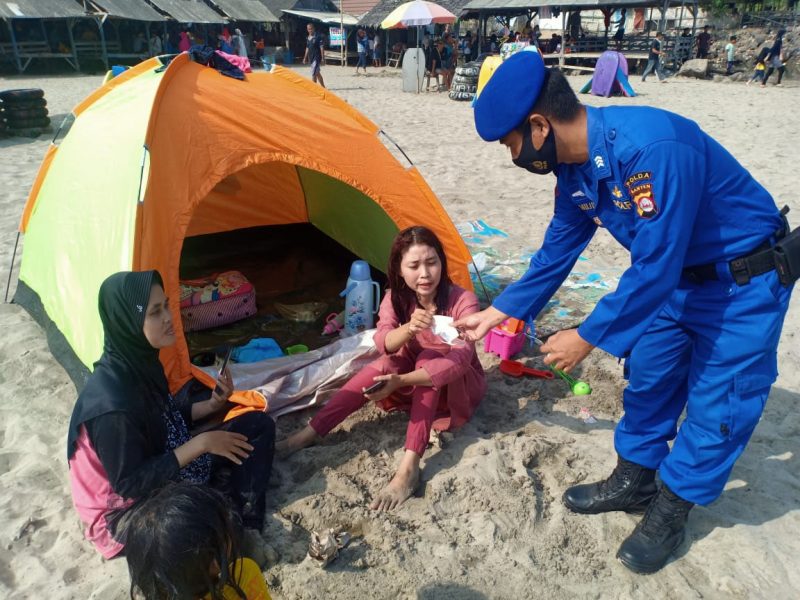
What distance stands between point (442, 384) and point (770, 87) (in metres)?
16.8

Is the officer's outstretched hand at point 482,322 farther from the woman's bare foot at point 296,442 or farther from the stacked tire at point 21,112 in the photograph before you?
the stacked tire at point 21,112

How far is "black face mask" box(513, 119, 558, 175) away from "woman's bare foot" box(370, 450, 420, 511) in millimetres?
1225

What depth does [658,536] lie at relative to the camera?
201 centimetres

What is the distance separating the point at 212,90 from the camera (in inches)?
117

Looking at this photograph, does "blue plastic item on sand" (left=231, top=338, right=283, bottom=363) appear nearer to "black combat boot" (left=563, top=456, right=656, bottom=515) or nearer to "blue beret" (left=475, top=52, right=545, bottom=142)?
"black combat boot" (left=563, top=456, right=656, bottom=515)

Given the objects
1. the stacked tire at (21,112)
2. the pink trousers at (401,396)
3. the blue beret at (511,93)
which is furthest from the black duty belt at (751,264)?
the stacked tire at (21,112)

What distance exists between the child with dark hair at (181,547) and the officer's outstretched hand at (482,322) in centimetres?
115

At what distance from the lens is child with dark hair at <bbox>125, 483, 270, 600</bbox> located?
4.29 feet

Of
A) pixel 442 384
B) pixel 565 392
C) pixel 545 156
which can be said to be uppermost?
pixel 545 156

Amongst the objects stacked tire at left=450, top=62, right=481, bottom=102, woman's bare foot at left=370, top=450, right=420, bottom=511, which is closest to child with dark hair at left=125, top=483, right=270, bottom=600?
woman's bare foot at left=370, top=450, right=420, bottom=511

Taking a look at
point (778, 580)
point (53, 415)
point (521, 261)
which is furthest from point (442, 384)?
point (521, 261)

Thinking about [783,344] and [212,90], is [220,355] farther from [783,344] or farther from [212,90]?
[783,344]

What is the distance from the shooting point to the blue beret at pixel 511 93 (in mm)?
1644

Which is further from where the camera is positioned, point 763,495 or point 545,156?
point 763,495
